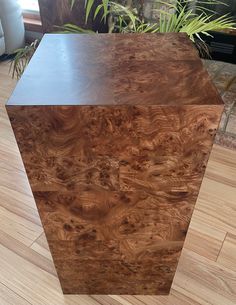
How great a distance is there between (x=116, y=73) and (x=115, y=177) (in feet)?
0.78

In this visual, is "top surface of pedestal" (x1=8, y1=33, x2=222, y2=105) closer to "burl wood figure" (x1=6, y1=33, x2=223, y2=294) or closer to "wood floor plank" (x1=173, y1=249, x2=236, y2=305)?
"burl wood figure" (x1=6, y1=33, x2=223, y2=294)

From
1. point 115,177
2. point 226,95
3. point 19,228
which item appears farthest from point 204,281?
point 226,95

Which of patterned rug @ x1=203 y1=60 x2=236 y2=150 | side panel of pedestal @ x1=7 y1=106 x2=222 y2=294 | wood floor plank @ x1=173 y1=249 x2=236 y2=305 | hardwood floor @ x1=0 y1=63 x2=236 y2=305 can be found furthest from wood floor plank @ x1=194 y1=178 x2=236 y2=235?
side panel of pedestal @ x1=7 y1=106 x2=222 y2=294

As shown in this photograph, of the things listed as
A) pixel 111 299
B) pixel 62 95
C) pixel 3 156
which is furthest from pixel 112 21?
pixel 111 299

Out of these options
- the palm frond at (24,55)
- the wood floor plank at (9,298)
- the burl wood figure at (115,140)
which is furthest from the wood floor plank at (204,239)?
the palm frond at (24,55)

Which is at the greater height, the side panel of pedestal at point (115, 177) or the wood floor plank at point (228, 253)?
the side panel of pedestal at point (115, 177)

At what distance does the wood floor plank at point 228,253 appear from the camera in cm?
112

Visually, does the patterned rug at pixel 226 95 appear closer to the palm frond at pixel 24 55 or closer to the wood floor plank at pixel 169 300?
the wood floor plank at pixel 169 300

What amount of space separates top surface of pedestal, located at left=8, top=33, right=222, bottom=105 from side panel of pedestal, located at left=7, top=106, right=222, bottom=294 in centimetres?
3

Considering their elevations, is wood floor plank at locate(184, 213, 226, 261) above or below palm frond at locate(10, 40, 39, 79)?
below

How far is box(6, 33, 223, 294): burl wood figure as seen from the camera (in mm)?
541

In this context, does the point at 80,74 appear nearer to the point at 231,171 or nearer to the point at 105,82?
the point at 105,82

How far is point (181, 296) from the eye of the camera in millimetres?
1021

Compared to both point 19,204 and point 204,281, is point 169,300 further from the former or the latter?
point 19,204
